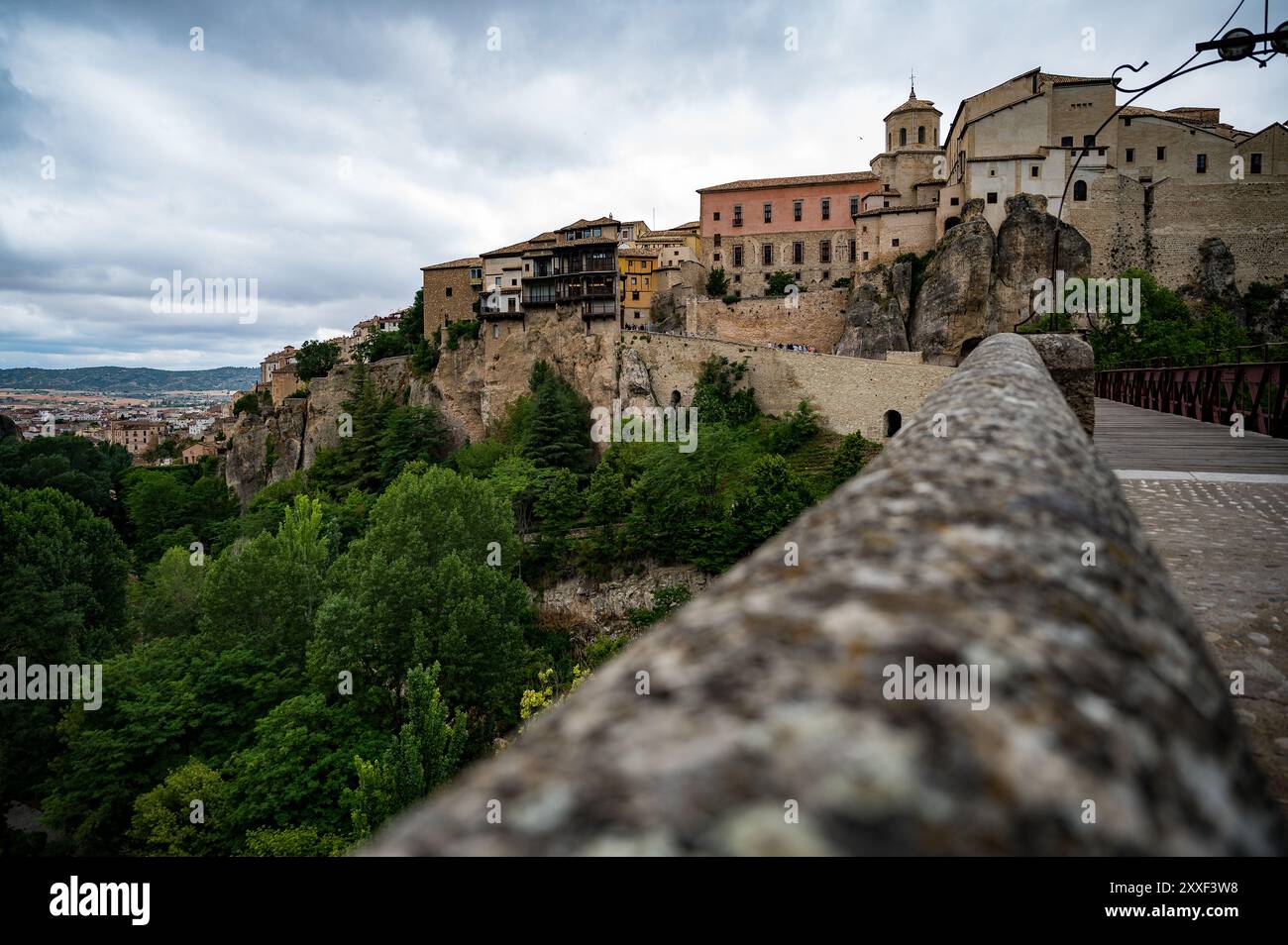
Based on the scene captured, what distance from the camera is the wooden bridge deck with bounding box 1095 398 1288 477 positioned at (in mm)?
7406

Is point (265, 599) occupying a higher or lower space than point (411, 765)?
higher

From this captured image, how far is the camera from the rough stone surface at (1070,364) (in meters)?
7.24

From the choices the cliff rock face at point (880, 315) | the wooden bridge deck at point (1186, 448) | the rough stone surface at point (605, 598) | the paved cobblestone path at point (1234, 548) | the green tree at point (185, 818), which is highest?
the cliff rock face at point (880, 315)

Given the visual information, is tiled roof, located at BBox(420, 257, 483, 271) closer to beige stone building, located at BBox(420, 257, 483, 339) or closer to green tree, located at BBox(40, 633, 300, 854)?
beige stone building, located at BBox(420, 257, 483, 339)

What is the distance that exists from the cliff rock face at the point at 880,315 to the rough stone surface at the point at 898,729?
141ft

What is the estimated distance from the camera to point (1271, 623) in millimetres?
3551

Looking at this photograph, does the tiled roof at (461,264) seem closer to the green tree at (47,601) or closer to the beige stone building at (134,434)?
the green tree at (47,601)

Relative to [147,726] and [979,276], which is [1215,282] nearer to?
[979,276]

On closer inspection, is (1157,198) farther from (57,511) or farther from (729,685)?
(57,511)

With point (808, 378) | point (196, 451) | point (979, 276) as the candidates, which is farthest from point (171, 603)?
point (196, 451)

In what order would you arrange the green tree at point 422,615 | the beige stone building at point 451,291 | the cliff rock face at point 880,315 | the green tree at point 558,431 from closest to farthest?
the green tree at point 422,615 → the green tree at point 558,431 → the cliff rock face at point 880,315 → the beige stone building at point 451,291

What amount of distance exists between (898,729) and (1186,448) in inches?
403

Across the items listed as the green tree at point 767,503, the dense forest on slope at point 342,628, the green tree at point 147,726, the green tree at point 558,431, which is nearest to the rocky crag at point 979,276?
the dense forest on slope at point 342,628

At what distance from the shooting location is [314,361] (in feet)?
207
